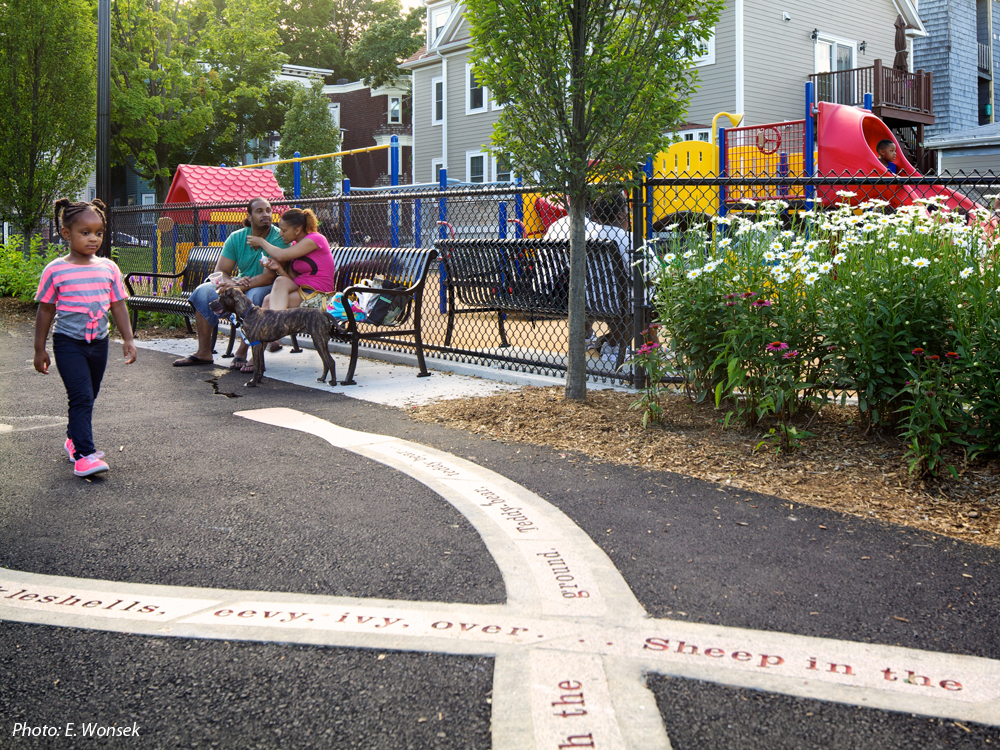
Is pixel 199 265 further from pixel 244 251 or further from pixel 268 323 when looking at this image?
pixel 268 323

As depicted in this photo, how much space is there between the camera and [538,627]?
2.93 meters

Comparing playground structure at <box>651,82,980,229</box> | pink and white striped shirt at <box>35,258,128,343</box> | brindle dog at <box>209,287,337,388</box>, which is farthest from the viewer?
playground structure at <box>651,82,980,229</box>

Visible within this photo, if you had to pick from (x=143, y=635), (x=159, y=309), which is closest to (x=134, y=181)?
(x=159, y=309)

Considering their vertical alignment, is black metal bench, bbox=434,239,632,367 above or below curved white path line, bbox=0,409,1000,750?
above

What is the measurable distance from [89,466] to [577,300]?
3.46 meters

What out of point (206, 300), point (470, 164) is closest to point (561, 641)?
point (206, 300)

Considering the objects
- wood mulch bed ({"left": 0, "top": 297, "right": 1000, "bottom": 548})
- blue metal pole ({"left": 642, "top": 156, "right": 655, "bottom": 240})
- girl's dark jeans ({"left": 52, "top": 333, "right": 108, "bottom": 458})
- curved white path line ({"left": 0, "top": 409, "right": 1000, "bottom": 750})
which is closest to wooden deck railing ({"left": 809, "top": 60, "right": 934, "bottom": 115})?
blue metal pole ({"left": 642, "top": 156, "right": 655, "bottom": 240})

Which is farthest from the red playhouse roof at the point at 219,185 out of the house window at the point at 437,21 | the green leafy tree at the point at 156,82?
the house window at the point at 437,21

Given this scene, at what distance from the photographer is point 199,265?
37.4ft

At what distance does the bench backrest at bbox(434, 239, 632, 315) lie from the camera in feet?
23.8

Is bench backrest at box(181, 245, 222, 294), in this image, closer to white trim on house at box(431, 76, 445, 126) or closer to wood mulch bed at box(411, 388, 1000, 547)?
wood mulch bed at box(411, 388, 1000, 547)

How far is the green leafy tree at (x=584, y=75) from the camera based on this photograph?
5.97 metres

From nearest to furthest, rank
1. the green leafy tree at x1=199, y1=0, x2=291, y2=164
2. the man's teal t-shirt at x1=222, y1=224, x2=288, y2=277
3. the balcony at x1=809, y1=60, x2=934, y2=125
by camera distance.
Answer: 1. the man's teal t-shirt at x1=222, y1=224, x2=288, y2=277
2. the balcony at x1=809, y1=60, x2=934, y2=125
3. the green leafy tree at x1=199, y1=0, x2=291, y2=164

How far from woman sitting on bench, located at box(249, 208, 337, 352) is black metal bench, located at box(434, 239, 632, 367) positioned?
1461mm
